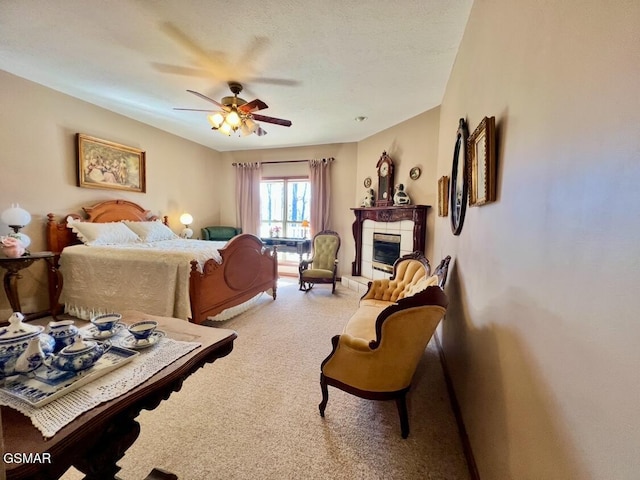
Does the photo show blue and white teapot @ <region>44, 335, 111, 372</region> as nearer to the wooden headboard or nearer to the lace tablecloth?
the lace tablecloth

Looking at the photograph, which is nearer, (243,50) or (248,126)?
(243,50)

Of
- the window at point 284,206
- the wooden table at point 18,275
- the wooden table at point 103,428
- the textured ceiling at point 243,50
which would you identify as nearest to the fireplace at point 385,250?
the window at point 284,206

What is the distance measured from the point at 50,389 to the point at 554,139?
176 centimetres

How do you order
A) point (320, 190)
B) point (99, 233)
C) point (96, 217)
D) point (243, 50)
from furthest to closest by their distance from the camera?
point (320, 190)
point (96, 217)
point (99, 233)
point (243, 50)

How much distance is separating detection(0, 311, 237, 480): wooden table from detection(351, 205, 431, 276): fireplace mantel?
3.27 metres

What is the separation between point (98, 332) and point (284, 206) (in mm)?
5135

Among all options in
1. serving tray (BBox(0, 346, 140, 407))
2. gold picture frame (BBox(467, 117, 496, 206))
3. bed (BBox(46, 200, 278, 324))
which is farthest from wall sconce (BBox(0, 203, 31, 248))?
gold picture frame (BBox(467, 117, 496, 206))

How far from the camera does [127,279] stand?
2.94 m

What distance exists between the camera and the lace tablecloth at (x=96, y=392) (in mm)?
750

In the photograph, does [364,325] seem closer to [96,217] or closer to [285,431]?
[285,431]

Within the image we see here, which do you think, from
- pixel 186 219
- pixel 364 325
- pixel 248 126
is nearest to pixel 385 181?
pixel 248 126

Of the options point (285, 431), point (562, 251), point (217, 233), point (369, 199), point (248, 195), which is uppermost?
point (248, 195)

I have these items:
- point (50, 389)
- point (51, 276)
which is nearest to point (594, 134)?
point (50, 389)

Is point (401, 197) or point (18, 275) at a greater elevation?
point (401, 197)
